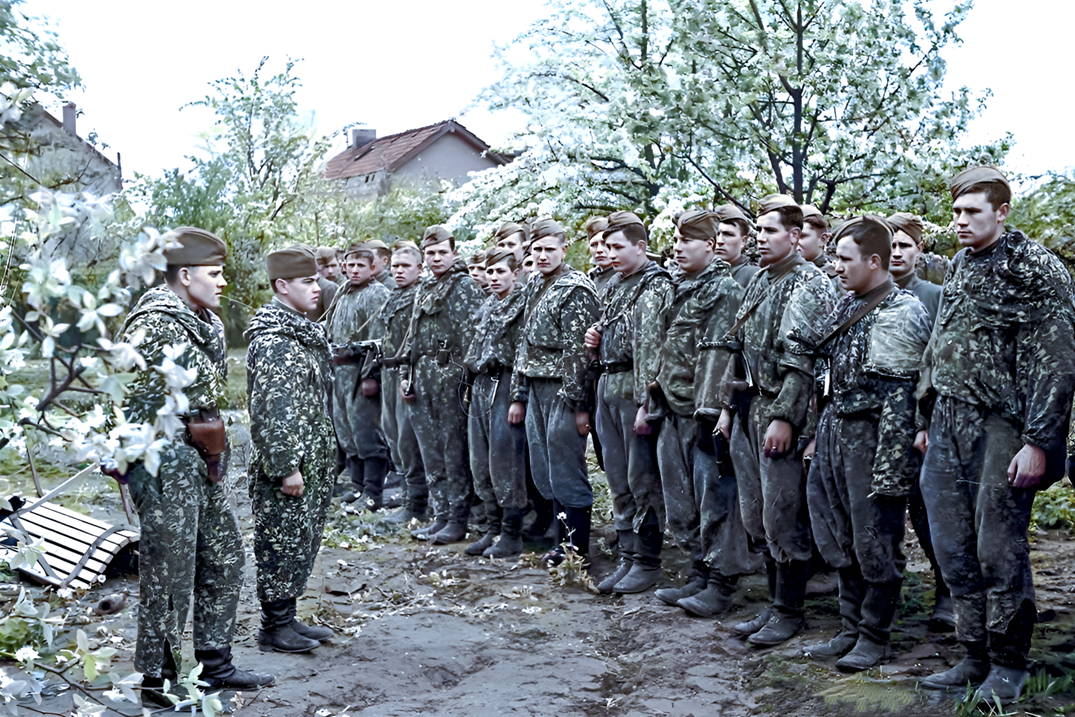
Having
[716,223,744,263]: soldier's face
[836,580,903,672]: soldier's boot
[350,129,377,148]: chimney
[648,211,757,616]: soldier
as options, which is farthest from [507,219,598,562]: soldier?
[350,129,377,148]: chimney

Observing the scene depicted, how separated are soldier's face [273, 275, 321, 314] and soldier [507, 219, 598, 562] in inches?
82.6

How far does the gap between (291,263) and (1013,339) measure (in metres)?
3.81

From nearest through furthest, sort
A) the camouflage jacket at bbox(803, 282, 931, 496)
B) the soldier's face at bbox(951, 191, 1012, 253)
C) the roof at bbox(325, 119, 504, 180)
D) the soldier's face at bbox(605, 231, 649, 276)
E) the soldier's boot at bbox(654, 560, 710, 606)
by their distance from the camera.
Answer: the soldier's face at bbox(951, 191, 1012, 253)
the camouflage jacket at bbox(803, 282, 931, 496)
the soldier's boot at bbox(654, 560, 710, 606)
the soldier's face at bbox(605, 231, 649, 276)
the roof at bbox(325, 119, 504, 180)

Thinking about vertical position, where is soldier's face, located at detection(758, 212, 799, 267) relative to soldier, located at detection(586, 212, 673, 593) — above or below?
above

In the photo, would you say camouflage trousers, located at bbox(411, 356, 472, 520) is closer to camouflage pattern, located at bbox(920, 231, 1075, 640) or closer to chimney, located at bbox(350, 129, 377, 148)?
camouflage pattern, located at bbox(920, 231, 1075, 640)

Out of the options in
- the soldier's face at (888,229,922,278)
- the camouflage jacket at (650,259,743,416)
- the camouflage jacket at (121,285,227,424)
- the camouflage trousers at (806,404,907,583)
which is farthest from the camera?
the camouflage jacket at (650,259,743,416)

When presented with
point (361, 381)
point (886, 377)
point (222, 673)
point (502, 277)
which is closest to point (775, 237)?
point (886, 377)

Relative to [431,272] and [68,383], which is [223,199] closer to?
[431,272]

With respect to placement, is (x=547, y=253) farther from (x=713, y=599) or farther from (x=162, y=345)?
(x=162, y=345)

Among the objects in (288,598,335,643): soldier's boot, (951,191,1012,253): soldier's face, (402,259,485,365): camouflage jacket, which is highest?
(951,191,1012,253): soldier's face

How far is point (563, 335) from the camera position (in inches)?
294

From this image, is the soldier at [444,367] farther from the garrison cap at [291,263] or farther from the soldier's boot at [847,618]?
the soldier's boot at [847,618]

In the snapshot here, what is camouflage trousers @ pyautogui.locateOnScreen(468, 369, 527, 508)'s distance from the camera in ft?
26.5

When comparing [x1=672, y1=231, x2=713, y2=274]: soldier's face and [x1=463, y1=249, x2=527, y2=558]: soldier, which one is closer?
[x1=672, y1=231, x2=713, y2=274]: soldier's face
